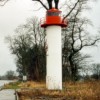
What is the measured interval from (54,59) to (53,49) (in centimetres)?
78

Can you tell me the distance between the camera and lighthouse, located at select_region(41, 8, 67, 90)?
3034 centimetres

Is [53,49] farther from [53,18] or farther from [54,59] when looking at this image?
[53,18]

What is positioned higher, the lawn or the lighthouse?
the lighthouse

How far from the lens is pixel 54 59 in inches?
1193

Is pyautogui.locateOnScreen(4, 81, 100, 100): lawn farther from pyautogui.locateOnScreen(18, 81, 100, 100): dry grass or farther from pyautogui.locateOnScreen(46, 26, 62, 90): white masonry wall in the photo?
pyautogui.locateOnScreen(46, 26, 62, 90): white masonry wall

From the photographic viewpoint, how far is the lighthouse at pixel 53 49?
30344 mm

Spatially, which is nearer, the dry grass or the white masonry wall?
the dry grass

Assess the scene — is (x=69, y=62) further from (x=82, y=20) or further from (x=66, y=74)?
(x=82, y=20)

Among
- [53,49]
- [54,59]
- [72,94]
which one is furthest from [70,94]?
[53,49]

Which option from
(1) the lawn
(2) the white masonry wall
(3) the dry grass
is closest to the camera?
(3) the dry grass

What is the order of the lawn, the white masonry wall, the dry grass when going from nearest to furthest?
the dry grass → the lawn → the white masonry wall

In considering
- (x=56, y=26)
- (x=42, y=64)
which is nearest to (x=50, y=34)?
(x=56, y=26)

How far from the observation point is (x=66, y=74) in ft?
177

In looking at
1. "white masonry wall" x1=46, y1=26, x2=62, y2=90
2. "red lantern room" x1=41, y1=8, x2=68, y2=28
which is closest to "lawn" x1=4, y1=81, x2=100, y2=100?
"white masonry wall" x1=46, y1=26, x2=62, y2=90
